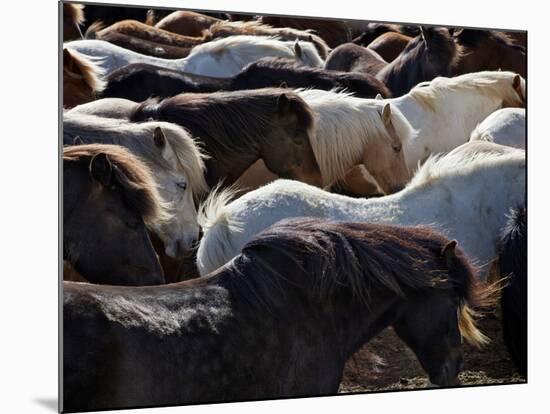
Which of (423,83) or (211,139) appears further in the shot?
(423,83)

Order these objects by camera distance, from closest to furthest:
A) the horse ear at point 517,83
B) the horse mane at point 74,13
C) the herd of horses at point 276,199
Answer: the herd of horses at point 276,199
the horse mane at point 74,13
the horse ear at point 517,83

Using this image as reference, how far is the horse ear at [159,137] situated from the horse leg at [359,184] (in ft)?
2.66

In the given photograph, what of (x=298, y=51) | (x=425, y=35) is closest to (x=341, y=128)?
(x=298, y=51)

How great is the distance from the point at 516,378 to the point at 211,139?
5.85 ft

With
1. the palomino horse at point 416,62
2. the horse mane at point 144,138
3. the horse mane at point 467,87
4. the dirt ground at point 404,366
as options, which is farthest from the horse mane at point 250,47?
the dirt ground at point 404,366

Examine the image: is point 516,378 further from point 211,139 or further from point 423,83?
point 211,139

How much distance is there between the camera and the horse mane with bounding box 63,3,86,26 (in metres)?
4.03

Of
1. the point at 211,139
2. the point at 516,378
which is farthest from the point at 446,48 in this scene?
the point at 516,378

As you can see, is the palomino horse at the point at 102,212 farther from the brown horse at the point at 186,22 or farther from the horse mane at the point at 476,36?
the horse mane at the point at 476,36

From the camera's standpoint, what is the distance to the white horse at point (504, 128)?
4.84 meters

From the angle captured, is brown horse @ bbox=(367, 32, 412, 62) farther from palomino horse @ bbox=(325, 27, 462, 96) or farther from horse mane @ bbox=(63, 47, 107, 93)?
horse mane @ bbox=(63, 47, 107, 93)

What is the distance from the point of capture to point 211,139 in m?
4.37

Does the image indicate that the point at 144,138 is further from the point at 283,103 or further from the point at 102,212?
the point at 283,103

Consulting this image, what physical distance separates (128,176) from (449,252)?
120 centimetres
